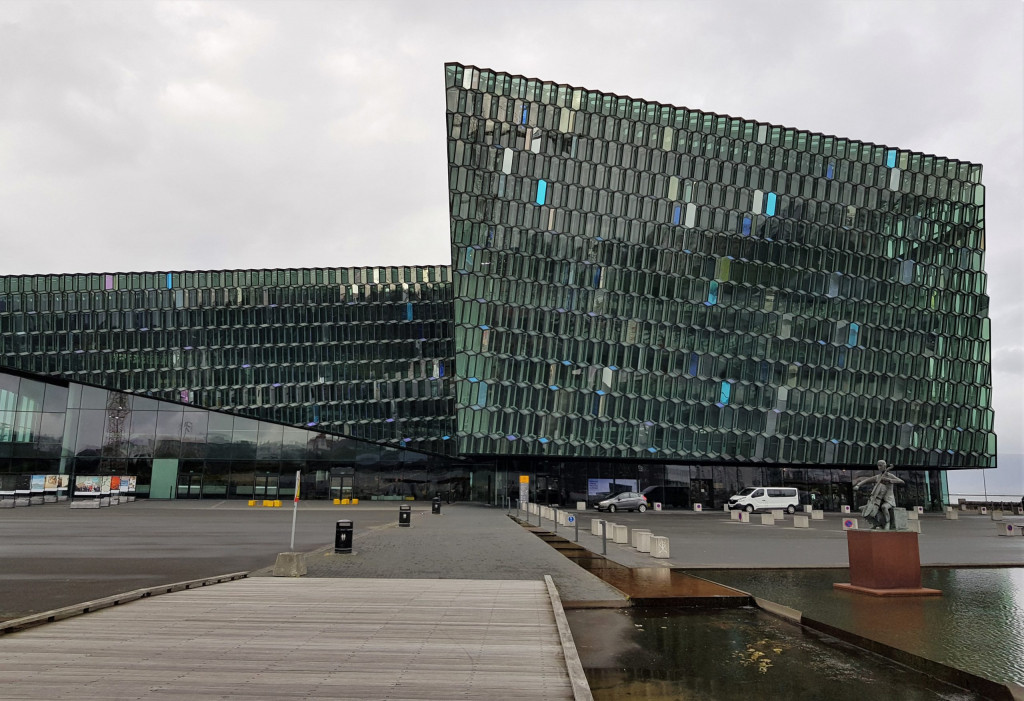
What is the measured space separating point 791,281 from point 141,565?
64584 mm

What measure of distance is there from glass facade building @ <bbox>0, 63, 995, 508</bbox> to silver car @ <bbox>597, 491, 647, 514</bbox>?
811 centimetres

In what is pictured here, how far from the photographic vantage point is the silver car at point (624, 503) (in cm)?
5481

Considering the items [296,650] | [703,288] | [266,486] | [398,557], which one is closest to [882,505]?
[296,650]

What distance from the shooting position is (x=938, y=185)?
72500mm

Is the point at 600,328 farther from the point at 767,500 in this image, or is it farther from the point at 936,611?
the point at 936,611

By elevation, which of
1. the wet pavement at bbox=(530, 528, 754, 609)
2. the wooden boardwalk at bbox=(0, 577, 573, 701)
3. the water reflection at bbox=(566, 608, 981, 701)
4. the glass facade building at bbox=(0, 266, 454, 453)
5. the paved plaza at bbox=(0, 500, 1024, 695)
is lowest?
the paved plaza at bbox=(0, 500, 1024, 695)

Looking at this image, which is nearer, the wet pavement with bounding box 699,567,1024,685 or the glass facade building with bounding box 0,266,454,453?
the wet pavement with bounding box 699,567,1024,685

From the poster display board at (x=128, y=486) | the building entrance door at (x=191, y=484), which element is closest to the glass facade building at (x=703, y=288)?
the building entrance door at (x=191, y=484)

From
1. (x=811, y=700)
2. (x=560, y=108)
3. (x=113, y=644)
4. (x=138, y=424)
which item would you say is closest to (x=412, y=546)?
(x=113, y=644)

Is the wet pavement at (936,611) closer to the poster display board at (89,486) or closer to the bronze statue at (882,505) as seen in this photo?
the bronze statue at (882,505)

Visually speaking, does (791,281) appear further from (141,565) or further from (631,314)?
(141,565)

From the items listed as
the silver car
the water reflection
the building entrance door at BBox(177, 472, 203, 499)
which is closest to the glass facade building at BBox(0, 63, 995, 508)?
the building entrance door at BBox(177, 472, 203, 499)

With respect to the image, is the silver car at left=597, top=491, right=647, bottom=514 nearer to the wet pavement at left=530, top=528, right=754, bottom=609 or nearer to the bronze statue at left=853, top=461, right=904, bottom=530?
the wet pavement at left=530, top=528, right=754, bottom=609

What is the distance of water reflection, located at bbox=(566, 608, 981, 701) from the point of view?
7660 mm
